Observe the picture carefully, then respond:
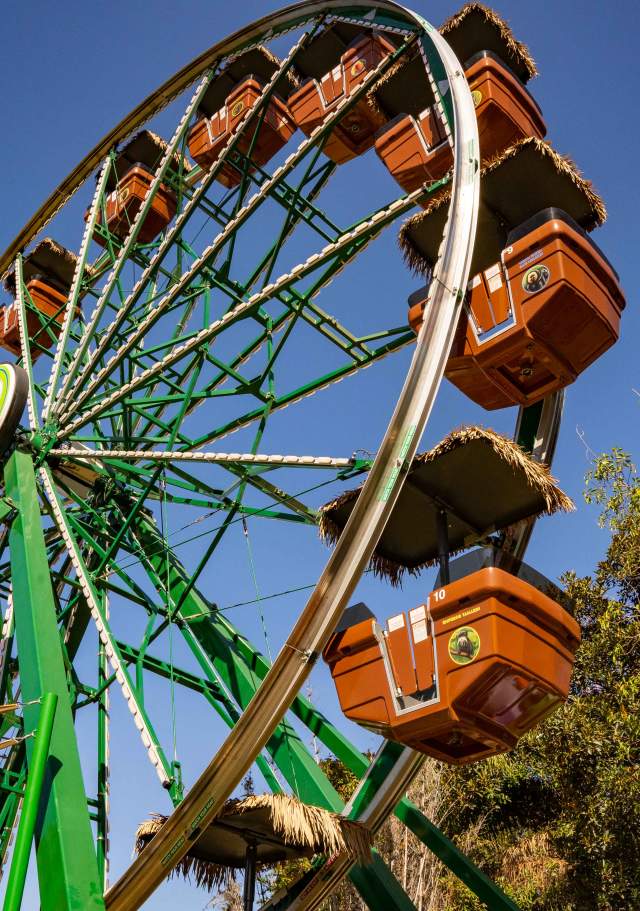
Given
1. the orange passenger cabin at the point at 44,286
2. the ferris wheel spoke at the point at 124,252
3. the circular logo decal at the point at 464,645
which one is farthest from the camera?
the orange passenger cabin at the point at 44,286

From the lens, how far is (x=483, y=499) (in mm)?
6777

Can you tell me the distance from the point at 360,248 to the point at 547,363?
2.87 m

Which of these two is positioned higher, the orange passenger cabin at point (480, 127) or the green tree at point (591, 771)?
the orange passenger cabin at point (480, 127)

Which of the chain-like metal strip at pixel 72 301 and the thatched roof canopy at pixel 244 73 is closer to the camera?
the chain-like metal strip at pixel 72 301

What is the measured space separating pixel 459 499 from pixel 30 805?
10.7 feet

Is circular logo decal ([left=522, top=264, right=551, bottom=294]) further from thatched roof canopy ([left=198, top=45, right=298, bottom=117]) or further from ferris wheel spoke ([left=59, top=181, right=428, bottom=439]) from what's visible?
thatched roof canopy ([left=198, top=45, right=298, bottom=117])


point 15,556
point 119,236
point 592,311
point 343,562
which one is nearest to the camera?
point 343,562

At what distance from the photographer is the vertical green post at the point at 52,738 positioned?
5664 millimetres

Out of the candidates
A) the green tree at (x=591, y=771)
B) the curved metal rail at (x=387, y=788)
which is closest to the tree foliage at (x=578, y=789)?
the green tree at (x=591, y=771)

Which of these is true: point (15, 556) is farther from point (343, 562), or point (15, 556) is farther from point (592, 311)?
→ point (592, 311)

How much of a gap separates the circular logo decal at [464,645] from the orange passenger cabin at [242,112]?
6.66 m

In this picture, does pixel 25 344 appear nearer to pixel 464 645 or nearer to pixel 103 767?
pixel 103 767

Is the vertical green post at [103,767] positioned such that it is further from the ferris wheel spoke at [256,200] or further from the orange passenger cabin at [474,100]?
the orange passenger cabin at [474,100]

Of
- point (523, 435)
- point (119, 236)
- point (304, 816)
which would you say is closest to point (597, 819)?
point (523, 435)
